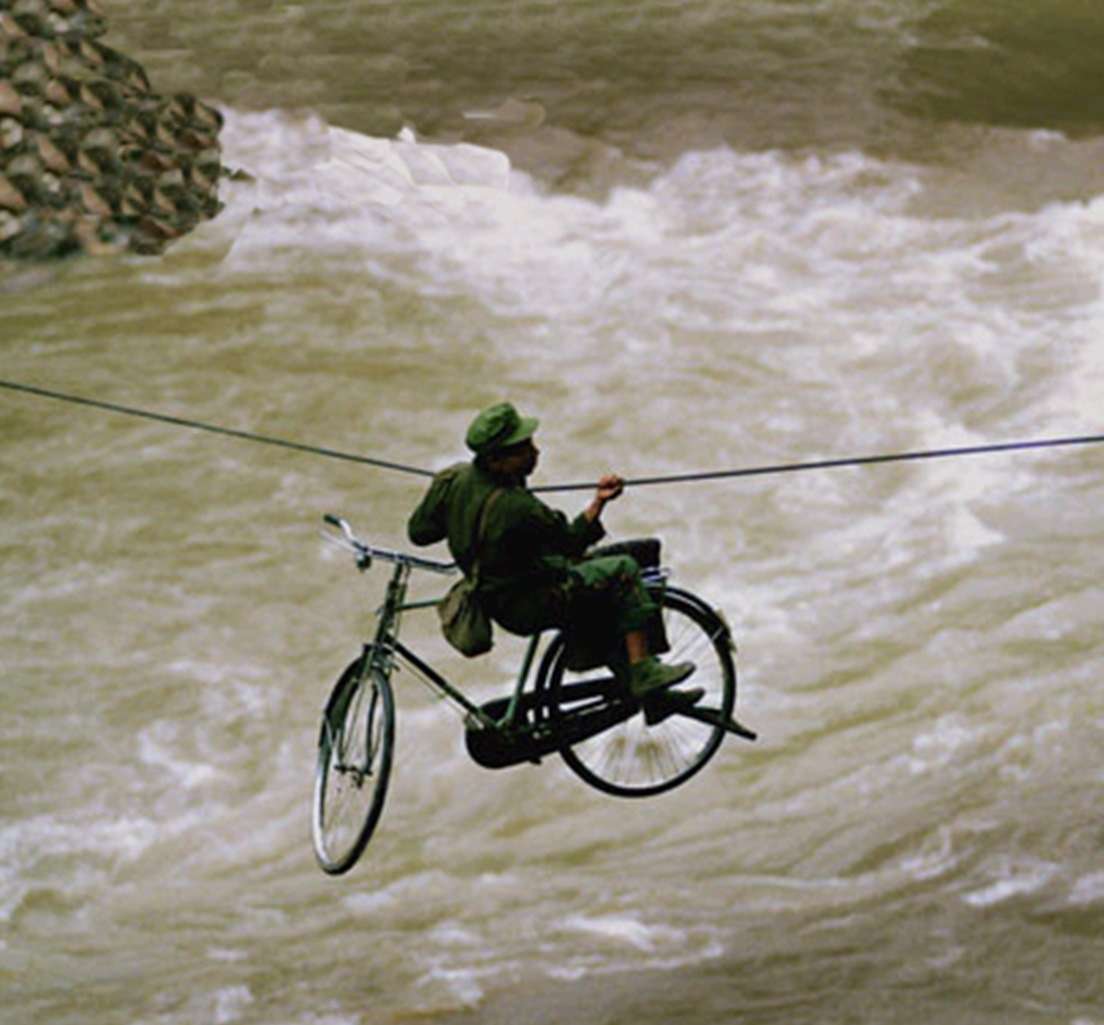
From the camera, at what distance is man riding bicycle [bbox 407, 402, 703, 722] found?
469 cm

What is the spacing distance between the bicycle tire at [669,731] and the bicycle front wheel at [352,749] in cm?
43

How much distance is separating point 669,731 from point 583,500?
4733 millimetres

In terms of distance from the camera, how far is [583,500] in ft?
33.3

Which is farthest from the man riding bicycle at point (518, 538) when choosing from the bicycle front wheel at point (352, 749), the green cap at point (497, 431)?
the bicycle front wheel at point (352, 749)

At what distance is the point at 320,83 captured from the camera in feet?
43.4

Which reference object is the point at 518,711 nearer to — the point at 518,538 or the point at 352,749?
the point at 352,749

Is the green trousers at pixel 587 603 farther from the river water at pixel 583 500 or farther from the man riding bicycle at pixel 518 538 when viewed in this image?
the river water at pixel 583 500

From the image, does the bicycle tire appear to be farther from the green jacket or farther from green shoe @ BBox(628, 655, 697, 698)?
the green jacket

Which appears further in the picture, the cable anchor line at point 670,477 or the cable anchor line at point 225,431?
the cable anchor line at point 225,431

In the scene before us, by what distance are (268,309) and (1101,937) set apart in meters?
6.42

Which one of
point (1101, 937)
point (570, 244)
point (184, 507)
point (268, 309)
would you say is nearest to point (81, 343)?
point (268, 309)

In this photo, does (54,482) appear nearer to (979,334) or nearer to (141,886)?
(141,886)

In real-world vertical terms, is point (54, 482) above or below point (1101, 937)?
Result: below

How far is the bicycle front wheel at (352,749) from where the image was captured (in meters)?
4.82
